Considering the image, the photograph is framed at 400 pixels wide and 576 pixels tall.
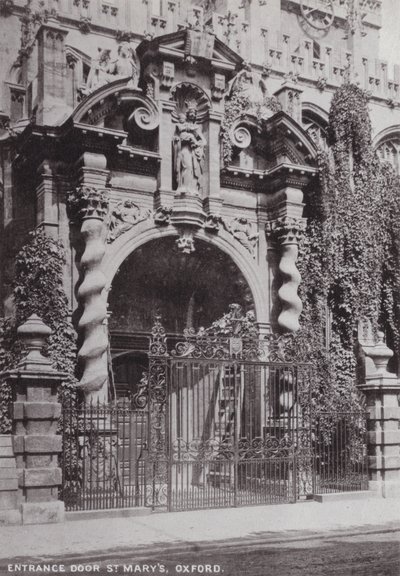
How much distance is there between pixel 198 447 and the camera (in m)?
13.1

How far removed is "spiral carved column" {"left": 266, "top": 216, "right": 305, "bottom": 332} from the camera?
16.8 metres

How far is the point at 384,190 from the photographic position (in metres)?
19.0

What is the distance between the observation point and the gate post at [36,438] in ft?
35.9

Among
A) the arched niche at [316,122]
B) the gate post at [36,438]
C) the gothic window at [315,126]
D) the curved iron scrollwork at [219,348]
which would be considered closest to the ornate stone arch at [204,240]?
the curved iron scrollwork at [219,348]

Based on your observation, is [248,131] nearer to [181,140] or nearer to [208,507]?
[181,140]

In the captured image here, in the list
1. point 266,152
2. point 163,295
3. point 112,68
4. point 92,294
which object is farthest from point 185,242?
point 112,68

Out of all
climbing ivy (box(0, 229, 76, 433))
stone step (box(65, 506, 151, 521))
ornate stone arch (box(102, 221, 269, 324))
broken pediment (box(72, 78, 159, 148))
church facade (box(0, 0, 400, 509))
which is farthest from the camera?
ornate stone arch (box(102, 221, 269, 324))

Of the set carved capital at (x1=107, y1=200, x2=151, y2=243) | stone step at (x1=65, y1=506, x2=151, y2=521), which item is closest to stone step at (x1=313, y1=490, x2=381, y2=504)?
stone step at (x1=65, y1=506, x2=151, y2=521)

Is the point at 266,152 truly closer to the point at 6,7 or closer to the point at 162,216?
the point at 162,216

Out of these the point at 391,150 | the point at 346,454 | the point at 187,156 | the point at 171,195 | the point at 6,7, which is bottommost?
the point at 346,454

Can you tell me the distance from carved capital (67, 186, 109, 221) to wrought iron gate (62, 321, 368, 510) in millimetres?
2983

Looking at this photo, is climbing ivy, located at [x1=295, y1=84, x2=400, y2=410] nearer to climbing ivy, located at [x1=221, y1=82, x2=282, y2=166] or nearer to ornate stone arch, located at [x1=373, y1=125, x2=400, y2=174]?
ornate stone arch, located at [x1=373, y1=125, x2=400, y2=174]

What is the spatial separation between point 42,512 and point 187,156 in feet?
27.0

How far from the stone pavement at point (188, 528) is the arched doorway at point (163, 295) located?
5.03 meters
